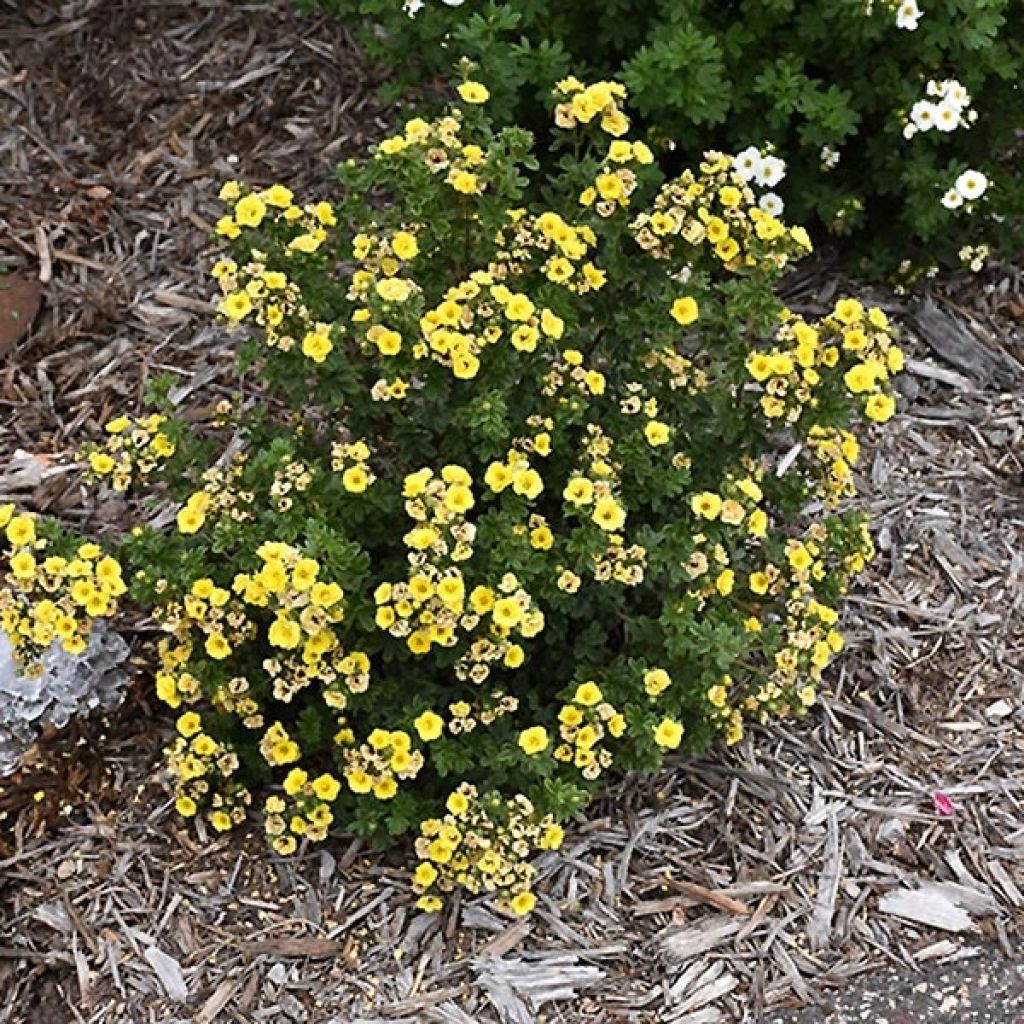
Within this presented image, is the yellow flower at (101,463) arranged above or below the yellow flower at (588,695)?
below

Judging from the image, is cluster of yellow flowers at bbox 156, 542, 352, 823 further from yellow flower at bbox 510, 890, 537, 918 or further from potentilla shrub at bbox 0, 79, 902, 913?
yellow flower at bbox 510, 890, 537, 918

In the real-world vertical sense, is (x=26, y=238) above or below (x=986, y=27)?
below

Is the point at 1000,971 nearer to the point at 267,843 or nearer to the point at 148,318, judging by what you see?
the point at 267,843

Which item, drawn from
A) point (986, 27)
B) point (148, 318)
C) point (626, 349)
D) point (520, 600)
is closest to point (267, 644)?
point (520, 600)

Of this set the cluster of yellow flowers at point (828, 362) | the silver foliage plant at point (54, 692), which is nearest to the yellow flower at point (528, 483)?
the cluster of yellow flowers at point (828, 362)

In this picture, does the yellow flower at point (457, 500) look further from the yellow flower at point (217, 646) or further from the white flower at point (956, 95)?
the white flower at point (956, 95)

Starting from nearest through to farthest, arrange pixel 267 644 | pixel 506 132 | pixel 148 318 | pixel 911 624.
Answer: pixel 506 132 < pixel 267 644 < pixel 911 624 < pixel 148 318

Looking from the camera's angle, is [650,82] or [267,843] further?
[650,82]

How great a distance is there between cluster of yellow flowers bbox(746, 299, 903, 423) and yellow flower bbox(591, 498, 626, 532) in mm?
389

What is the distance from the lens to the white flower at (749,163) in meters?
4.01

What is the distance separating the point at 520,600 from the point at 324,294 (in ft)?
2.52

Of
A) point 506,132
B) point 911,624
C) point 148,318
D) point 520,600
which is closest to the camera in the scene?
point 520,600

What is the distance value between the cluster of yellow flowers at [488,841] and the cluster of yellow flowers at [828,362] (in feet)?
2.96

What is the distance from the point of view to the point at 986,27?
378 cm
